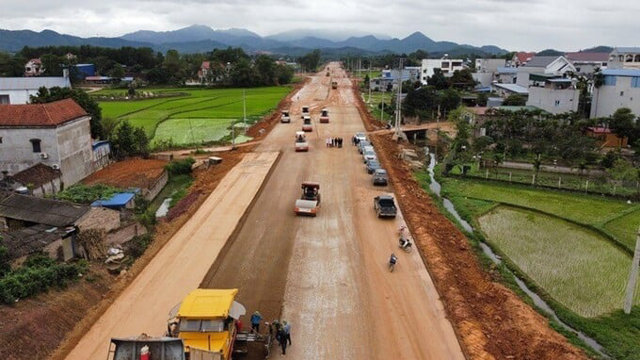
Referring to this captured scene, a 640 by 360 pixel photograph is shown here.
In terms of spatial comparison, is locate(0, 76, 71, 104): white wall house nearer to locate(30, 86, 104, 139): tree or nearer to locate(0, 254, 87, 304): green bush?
locate(30, 86, 104, 139): tree

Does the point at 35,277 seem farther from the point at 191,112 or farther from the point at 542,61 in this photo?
the point at 542,61

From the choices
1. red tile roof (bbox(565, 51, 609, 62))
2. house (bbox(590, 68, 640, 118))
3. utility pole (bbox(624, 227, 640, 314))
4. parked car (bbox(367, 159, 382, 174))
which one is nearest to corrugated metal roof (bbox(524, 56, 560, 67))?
house (bbox(590, 68, 640, 118))

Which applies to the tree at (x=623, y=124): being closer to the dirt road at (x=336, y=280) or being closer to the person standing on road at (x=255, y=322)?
the dirt road at (x=336, y=280)

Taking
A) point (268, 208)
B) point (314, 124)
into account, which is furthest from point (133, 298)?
point (314, 124)

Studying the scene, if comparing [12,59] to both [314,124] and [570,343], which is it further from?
[570,343]

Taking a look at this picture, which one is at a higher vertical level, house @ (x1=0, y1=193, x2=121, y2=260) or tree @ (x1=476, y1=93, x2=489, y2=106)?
tree @ (x1=476, y1=93, x2=489, y2=106)

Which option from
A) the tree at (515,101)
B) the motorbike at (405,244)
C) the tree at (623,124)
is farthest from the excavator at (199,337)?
the tree at (515,101)
